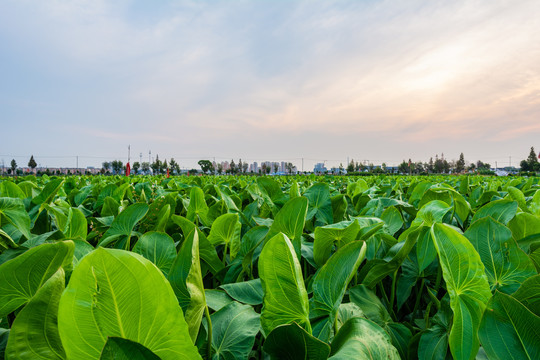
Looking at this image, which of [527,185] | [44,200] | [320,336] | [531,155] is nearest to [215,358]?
[320,336]

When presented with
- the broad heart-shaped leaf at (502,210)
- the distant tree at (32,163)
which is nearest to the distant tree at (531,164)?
the broad heart-shaped leaf at (502,210)

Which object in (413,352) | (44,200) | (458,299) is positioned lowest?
(413,352)

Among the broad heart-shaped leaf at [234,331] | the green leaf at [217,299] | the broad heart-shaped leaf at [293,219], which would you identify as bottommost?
the broad heart-shaped leaf at [234,331]

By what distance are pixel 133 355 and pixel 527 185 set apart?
3.57 m

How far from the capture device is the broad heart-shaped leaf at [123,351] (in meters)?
0.34

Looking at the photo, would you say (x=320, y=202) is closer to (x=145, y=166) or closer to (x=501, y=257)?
(x=501, y=257)

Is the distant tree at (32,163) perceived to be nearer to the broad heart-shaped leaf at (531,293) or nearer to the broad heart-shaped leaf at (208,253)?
the broad heart-shaped leaf at (208,253)

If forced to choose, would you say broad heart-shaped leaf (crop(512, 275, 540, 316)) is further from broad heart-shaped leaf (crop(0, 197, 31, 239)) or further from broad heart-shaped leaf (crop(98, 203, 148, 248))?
broad heart-shaped leaf (crop(0, 197, 31, 239))

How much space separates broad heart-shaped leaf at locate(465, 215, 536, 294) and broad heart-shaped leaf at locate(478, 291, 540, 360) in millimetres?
293

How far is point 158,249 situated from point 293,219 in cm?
36

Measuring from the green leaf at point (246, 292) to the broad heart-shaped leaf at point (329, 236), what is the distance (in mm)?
207

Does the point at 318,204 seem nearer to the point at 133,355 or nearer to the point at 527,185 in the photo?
the point at 133,355

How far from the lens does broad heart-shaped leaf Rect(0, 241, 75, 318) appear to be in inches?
20.5

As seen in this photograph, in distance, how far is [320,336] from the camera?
585 millimetres
